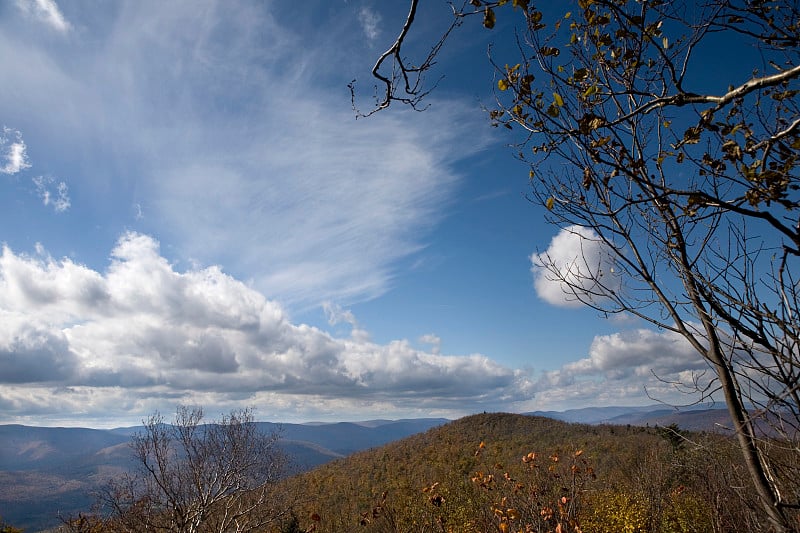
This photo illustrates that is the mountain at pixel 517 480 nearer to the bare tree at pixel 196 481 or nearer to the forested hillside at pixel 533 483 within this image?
the forested hillside at pixel 533 483

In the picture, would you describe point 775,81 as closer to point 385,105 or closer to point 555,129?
point 555,129

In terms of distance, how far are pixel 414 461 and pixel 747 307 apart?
40.0m

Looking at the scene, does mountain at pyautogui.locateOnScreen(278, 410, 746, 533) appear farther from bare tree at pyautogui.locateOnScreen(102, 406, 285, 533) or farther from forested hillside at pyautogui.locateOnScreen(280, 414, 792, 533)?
bare tree at pyautogui.locateOnScreen(102, 406, 285, 533)

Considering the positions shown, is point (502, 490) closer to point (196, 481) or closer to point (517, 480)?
point (517, 480)

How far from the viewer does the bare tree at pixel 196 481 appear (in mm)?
17469

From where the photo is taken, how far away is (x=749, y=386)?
8.23 feet

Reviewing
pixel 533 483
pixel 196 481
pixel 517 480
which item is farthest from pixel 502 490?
pixel 196 481

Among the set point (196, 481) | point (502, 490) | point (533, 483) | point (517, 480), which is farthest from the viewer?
point (196, 481)

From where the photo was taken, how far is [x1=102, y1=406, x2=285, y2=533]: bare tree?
17469 millimetres

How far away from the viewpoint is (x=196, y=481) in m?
18.8

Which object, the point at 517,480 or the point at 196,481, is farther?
the point at 196,481

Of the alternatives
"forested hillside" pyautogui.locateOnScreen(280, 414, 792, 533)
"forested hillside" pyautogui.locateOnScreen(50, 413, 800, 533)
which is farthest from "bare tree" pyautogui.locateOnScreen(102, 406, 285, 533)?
"forested hillside" pyautogui.locateOnScreen(280, 414, 792, 533)

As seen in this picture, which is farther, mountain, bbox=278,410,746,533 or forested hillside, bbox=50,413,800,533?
mountain, bbox=278,410,746,533

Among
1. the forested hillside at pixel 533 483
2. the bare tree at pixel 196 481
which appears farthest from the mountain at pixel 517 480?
the bare tree at pixel 196 481
